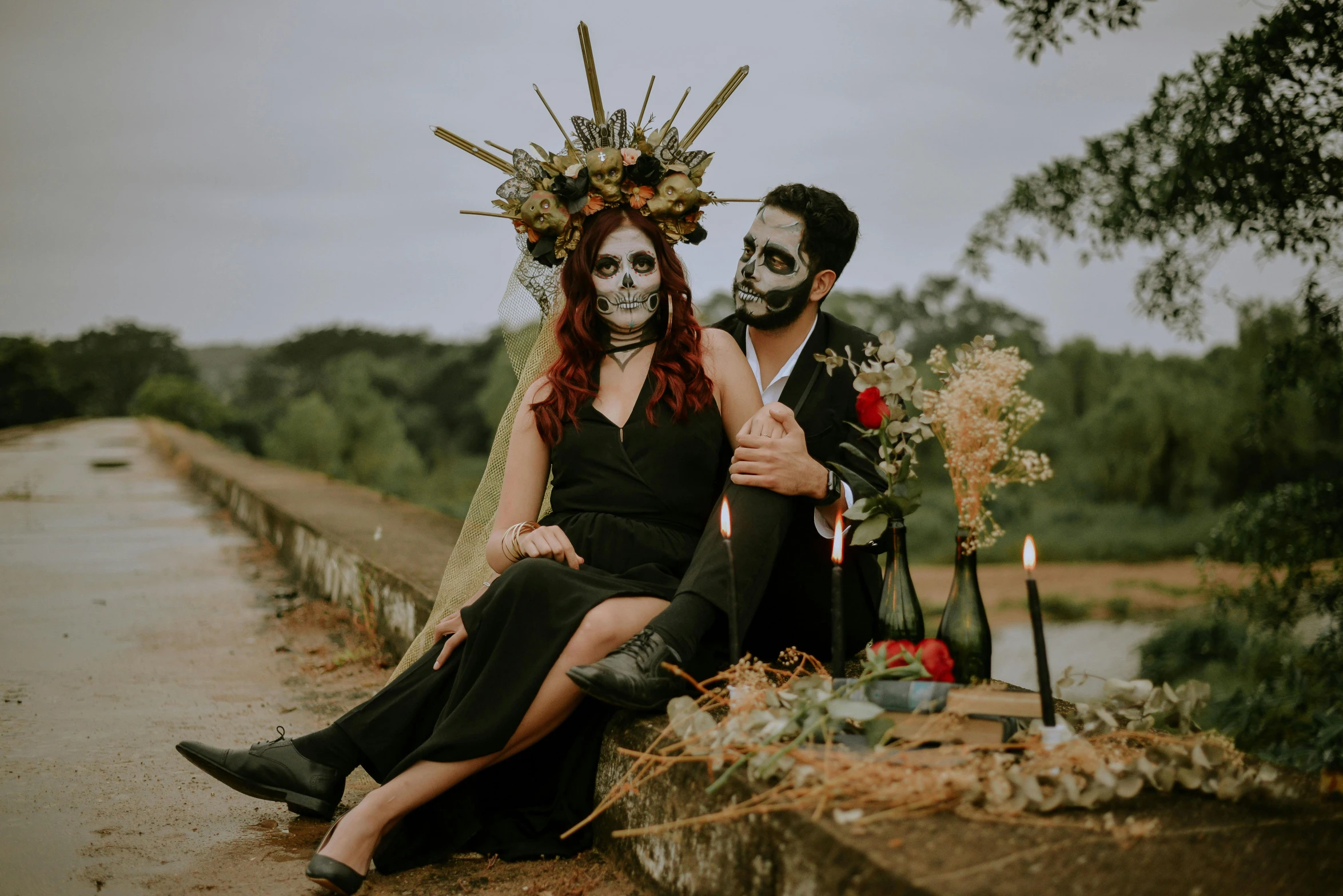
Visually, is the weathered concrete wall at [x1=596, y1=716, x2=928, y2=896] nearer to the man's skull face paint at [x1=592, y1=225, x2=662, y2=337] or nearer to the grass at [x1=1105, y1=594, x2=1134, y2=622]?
the man's skull face paint at [x1=592, y1=225, x2=662, y2=337]

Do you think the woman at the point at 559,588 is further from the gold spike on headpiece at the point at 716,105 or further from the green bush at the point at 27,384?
the green bush at the point at 27,384

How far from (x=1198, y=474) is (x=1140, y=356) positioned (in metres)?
8.56

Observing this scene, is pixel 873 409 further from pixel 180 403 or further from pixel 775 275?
pixel 180 403

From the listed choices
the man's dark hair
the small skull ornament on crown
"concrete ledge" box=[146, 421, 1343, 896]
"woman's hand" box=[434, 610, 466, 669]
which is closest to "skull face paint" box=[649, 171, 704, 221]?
the small skull ornament on crown

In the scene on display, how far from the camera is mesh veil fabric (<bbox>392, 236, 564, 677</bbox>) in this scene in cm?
337

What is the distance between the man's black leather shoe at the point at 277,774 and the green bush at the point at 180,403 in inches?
1255

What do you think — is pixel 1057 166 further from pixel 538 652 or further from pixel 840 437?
pixel 538 652

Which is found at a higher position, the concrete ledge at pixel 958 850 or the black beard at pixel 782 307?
the black beard at pixel 782 307

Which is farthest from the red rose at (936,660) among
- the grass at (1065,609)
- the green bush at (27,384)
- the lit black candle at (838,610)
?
the grass at (1065,609)

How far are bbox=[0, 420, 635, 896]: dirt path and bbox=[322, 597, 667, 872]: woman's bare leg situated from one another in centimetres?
13

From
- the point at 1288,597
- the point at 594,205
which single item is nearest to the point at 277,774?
the point at 594,205

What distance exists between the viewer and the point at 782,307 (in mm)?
3318

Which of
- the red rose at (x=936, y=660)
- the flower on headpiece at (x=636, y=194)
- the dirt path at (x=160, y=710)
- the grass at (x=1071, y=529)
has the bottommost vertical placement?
the grass at (x=1071, y=529)

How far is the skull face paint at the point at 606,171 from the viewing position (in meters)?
3.11
